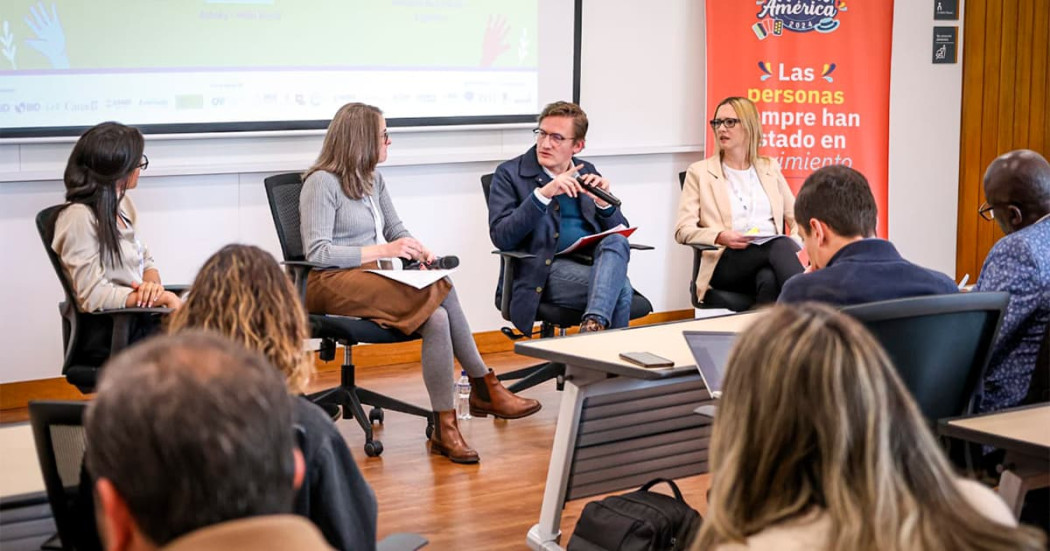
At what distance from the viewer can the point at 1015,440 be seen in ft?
7.53

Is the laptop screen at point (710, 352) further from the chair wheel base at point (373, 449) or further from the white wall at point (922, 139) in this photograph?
the white wall at point (922, 139)

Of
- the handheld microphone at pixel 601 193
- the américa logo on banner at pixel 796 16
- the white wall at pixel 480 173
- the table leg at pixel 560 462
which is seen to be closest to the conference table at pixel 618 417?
the table leg at pixel 560 462

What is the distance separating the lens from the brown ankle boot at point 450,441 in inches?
169

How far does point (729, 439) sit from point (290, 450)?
0.54m

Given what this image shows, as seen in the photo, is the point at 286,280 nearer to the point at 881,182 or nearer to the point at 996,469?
the point at 996,469

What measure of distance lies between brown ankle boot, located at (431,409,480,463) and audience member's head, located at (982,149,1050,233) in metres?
1.97

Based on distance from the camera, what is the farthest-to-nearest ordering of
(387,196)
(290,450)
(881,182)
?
(881,182), (387,196), (290,450)

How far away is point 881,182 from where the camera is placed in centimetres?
656

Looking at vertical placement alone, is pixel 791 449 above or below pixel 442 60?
below

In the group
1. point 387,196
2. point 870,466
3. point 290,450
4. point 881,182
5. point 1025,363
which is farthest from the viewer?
point 881,182

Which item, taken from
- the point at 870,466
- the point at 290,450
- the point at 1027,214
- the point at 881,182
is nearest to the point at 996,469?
the point at 1027,214

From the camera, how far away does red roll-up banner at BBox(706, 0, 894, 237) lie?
248 inches

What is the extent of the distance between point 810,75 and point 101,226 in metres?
3.96

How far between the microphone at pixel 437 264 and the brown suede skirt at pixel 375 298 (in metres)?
0.17
